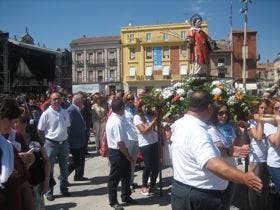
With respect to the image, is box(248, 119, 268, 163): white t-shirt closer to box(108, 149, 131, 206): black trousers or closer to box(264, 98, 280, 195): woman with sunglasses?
box(264, 98, 280, 195): woman with sunglasses

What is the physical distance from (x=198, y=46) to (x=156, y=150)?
9.28ft

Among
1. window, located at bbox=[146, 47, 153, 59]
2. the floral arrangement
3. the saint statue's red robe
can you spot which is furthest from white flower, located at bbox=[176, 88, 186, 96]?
window, located at bbox=[146, 47, 153, 59]

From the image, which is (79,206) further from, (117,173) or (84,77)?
(84,77)

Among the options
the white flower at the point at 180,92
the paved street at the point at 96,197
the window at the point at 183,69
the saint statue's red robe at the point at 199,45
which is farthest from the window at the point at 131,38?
the white flower at the point at 180,92

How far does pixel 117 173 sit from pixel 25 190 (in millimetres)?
2714

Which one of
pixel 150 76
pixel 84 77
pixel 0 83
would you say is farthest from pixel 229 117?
pixel 84 77

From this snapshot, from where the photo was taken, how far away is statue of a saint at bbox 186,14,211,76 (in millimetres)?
8336

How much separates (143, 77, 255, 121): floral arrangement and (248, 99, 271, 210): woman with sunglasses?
0.46 metres

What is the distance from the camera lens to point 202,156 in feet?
9.54

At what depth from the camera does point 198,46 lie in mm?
8383

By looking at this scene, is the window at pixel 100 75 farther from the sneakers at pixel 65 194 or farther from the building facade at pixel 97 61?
the sneakers at pixel 65 194

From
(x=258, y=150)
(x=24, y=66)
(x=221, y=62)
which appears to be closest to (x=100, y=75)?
(x=221, y=62)

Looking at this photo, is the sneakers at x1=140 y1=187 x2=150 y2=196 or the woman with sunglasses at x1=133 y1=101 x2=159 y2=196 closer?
the woman with sunglasses at x1=133 y1=101 x2=159 y2=196

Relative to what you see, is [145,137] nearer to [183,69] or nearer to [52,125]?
[52,125]
